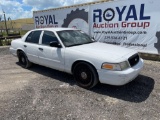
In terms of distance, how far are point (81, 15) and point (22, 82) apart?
208 inches

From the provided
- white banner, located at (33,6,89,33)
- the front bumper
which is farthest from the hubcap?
white banner, located at (33,6,89,33)

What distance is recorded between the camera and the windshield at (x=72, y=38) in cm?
496

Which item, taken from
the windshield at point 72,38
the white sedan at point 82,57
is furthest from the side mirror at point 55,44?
the windshield at point 72,38

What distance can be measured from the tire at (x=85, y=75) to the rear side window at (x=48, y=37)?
4.04 feet

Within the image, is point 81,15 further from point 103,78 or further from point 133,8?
point 103,78

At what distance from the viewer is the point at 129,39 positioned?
7605 mm

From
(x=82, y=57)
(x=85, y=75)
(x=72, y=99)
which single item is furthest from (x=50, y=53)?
(x=72, y=99)

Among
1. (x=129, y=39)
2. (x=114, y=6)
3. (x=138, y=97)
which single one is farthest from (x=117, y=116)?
(x=114, y=6)

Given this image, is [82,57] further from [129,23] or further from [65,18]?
[65,18]

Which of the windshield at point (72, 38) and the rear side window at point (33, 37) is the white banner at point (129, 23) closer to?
the windshield at point (72, 38)

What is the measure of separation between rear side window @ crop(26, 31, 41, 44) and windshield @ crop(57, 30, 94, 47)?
37.0 inches

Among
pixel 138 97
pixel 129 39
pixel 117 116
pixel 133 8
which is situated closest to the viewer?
pixel 117 116

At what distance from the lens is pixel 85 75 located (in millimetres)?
4422

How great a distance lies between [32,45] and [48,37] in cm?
78
